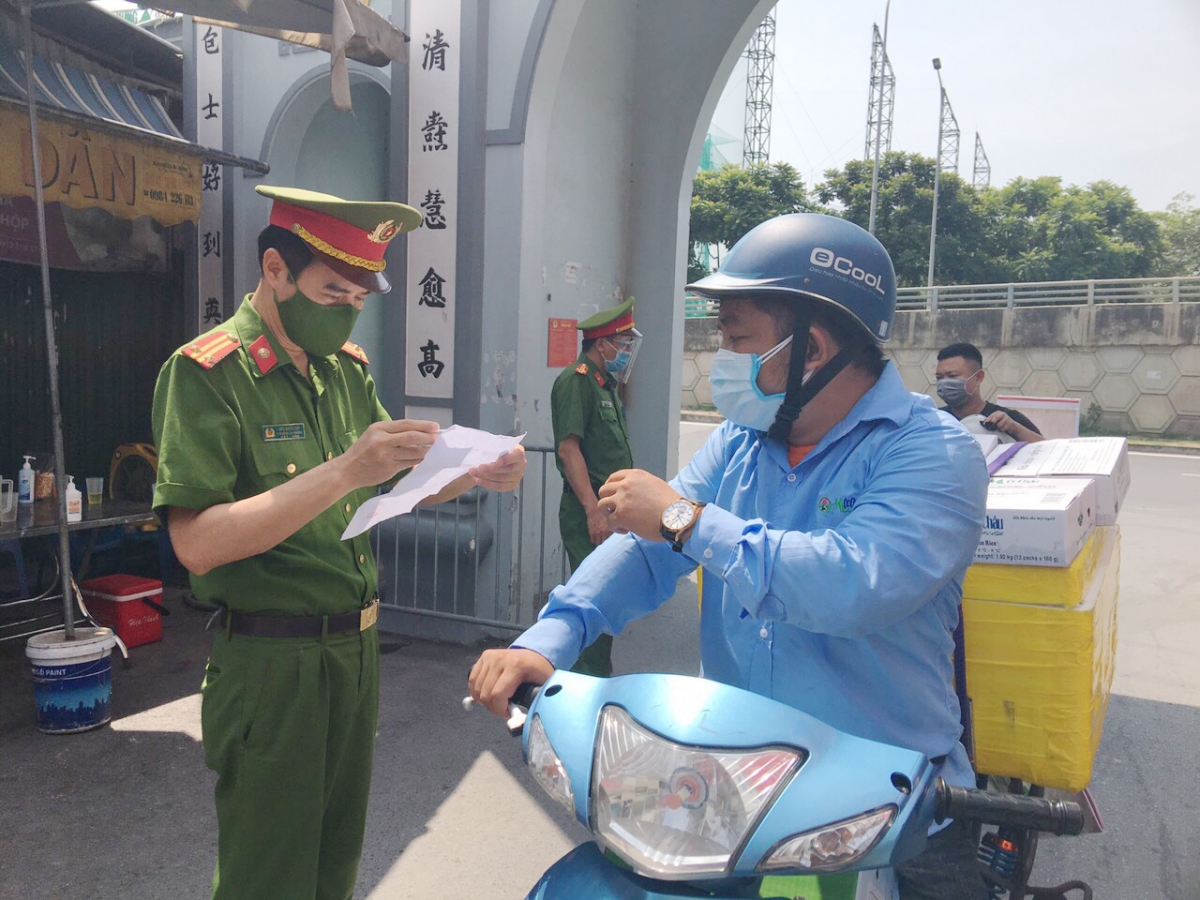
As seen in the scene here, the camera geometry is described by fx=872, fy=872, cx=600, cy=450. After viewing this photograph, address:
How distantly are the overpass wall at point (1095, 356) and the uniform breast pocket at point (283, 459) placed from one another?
58.0 ft

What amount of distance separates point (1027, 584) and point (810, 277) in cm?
104

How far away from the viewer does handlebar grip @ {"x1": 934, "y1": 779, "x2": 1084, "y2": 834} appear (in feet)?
3.69

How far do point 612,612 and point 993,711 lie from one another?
105 centimetres

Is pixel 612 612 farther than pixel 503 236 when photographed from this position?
No

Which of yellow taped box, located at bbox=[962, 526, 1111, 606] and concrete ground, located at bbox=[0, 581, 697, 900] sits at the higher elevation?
yellow taped box, located at bbox=[962, 526, 1111, 606]

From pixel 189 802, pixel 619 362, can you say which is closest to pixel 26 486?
pixel 189 802

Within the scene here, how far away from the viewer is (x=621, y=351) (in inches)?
184

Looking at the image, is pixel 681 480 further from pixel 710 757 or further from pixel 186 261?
pixel 186 261

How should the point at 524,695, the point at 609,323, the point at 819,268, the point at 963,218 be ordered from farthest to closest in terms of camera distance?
1. the point at 963,218
2. the point at 609,323
3. the point at 819,268
4. the point at 524,695

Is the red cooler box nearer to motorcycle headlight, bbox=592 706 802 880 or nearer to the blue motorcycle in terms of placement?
the blue motorcycle

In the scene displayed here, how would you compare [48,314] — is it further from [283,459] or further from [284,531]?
[284,531]

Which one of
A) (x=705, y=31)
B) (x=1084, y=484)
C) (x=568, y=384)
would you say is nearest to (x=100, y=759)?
(x=568, y=384)

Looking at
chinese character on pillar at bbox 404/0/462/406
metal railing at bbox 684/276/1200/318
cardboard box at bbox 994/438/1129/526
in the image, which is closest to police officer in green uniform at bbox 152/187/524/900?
cardboard box at bbox 994/438/1129/526

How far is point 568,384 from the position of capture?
443cm
